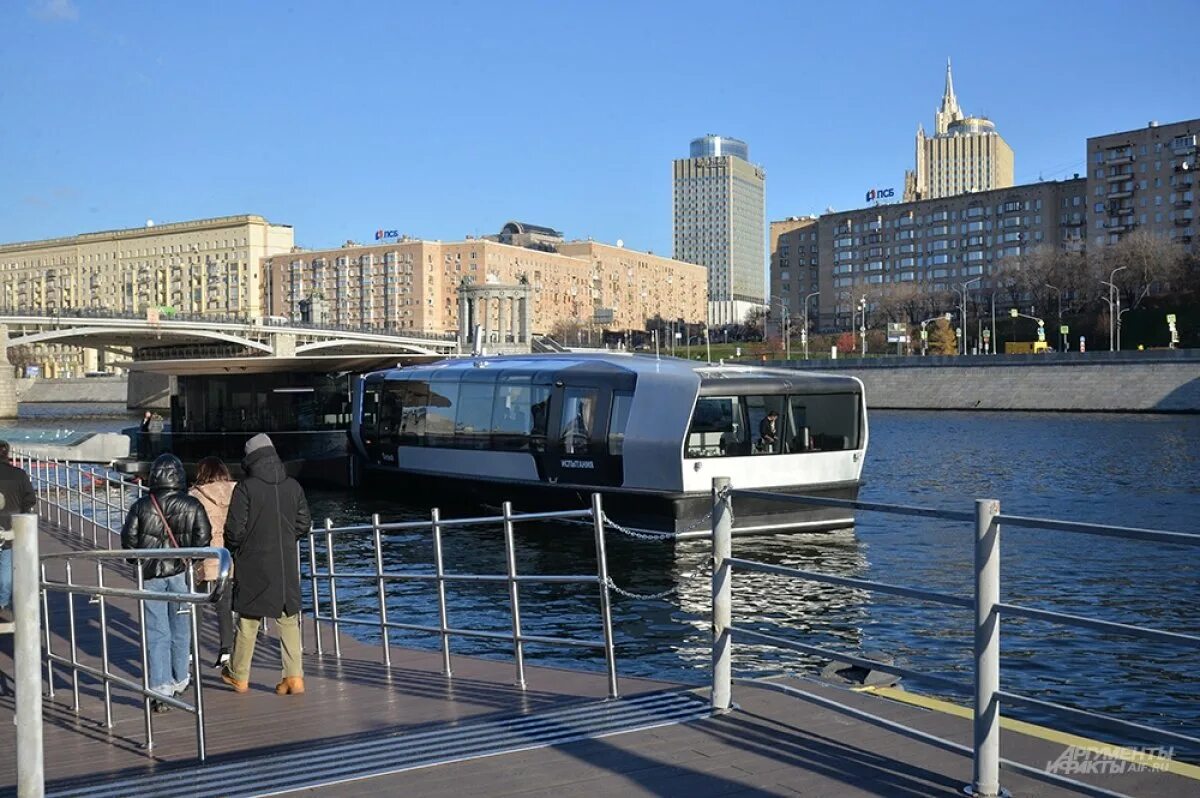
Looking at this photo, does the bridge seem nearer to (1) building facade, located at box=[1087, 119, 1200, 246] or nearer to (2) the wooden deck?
(1) building facade, located at box=[1087, 119, 1200, 246]

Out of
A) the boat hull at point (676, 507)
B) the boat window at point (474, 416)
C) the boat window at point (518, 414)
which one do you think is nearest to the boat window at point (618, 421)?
the boat hull at point (676, 507)

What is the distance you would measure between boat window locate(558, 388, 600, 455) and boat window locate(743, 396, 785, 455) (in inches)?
117

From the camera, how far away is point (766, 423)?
2253 cm

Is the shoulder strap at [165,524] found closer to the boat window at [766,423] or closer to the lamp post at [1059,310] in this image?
the boat window at [766,423]

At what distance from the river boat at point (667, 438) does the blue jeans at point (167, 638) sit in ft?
44.7

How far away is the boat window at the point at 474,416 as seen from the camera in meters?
26.9

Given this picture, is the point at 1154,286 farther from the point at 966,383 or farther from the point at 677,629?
the point at 677,629

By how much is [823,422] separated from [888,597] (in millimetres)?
6658

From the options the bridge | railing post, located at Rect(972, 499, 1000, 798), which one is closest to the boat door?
railing post, located at Rect(972, 499, 1000, 798)

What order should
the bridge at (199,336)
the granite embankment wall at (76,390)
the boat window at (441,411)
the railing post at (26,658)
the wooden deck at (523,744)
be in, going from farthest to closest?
1. the granite embankment wall at (76,390)
2. the bridge at (199,336)
3. the boat window at (441,411)
4. the wooden deck at (523,744)
5. the railing post at (26,658)

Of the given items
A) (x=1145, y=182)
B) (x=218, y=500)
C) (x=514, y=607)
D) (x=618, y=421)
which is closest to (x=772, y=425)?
(x=618, y=421)

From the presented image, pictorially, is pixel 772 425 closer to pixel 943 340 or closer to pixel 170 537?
pixel 170 537

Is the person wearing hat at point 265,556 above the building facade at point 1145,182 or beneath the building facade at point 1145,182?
beneath

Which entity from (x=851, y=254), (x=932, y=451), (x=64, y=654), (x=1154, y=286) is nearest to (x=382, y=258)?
(x=851, y=254)
